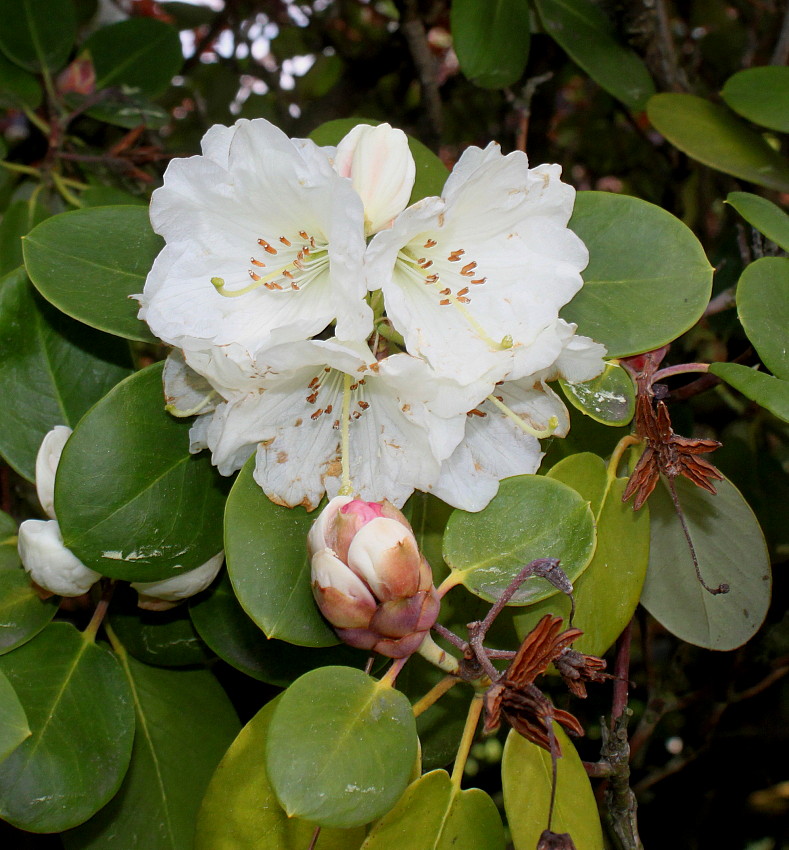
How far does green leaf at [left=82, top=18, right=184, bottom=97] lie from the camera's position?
5.04 feet

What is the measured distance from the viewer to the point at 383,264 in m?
0.70

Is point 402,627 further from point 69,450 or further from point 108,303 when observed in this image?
point 108,303

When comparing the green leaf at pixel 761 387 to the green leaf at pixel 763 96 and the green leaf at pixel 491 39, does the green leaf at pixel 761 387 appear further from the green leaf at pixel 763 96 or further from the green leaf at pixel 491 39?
the green leaf at pixel 491 39

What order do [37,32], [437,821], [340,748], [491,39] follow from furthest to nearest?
[37,32] < [491,39] < [437,821] < [340,748]

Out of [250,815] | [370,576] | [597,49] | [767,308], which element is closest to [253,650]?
[250,815]

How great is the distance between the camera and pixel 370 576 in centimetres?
66

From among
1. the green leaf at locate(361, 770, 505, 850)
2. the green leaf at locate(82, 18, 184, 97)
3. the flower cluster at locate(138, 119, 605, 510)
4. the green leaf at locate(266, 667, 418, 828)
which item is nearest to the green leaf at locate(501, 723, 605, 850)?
the green leaf at locate(361, 770, 505, 850)

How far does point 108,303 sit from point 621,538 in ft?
1.91

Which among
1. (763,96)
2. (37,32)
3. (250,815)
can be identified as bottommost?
(250,815)

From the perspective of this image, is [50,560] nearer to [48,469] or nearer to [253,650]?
[48,469]

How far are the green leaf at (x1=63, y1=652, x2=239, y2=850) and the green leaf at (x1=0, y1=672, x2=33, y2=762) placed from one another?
26cm

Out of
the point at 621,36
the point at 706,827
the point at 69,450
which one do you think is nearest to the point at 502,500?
the point at 69,450

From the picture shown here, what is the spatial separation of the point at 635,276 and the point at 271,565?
1.58 ft

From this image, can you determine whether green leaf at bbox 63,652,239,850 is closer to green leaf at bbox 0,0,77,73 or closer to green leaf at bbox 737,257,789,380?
green leaf at bbox 737,257,789,380
